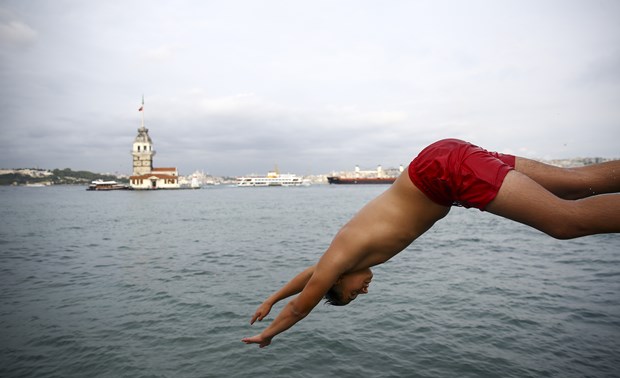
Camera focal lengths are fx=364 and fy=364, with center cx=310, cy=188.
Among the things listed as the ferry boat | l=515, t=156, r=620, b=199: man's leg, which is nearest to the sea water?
l=515, t=156, r=620, b=199: man's leg

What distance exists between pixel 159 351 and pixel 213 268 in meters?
7.70

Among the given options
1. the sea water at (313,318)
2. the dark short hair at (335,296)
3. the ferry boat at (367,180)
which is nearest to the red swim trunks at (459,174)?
the dark short hair at (335,296)

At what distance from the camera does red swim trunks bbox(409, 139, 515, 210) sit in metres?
3.04

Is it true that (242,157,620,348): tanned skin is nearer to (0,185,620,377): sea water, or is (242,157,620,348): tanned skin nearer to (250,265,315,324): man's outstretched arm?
(250,265,315,324): man's outstretched arm

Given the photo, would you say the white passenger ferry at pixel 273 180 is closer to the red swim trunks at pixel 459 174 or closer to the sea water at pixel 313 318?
the sea water at pixel 313 318

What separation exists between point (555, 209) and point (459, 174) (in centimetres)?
74

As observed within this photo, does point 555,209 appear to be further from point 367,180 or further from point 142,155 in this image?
point 367,180

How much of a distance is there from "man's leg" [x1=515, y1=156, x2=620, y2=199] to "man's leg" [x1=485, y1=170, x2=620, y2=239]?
Result: 0.68m

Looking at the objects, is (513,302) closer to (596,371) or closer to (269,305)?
(596,371)

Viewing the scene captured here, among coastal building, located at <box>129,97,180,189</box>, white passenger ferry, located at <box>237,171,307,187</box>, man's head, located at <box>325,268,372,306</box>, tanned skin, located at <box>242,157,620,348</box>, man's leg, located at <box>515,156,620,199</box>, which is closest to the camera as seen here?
tanned skin, located at <box>242,157,620,348</box>

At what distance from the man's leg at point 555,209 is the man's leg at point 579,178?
0.68 m

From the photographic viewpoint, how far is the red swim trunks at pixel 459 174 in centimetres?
304

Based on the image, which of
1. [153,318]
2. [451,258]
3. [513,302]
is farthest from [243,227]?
[513,302]

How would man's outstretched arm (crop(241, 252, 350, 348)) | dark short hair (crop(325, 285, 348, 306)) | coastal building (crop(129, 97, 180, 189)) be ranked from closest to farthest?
man's outstretched arm (crop(241, 252, 350, 348)) < dark short hair (crop(325, 285, 348, 306)) < coastal building (crop(129, 97, 180, 189))
